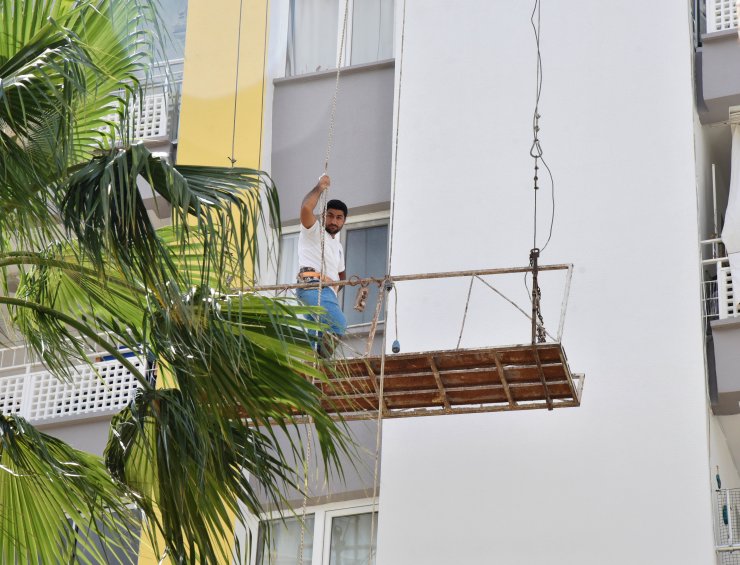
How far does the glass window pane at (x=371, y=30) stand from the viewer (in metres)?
18.1

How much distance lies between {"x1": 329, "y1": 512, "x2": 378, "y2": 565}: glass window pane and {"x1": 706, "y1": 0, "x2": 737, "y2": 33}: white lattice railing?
5.77 meters

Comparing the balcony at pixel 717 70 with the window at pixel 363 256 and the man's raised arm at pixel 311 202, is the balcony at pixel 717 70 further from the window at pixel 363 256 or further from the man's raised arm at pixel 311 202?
the man's raised arm at pixel 311 202

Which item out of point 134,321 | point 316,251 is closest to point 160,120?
point 316,251

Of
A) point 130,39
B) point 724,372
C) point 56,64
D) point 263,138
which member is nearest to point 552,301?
point 724,372

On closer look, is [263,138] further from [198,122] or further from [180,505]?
[180,505]

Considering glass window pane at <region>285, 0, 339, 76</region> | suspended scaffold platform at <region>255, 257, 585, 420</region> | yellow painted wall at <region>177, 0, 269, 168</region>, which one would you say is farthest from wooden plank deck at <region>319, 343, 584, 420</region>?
glass window pane at <region>285, 0, 339, 76</region>

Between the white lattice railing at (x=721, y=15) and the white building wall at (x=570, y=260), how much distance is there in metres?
0.62

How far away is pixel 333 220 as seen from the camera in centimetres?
1405

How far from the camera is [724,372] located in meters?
14.8

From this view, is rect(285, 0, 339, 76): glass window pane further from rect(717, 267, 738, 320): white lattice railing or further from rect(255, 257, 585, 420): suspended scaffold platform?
rect(255, 257, 585, 420): suspended scaffold platform

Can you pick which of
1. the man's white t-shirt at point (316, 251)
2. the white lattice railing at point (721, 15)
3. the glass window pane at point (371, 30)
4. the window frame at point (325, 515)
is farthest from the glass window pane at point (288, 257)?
the white lattice railing at point (721, 15)

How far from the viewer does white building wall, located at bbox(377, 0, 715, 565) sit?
562 inches

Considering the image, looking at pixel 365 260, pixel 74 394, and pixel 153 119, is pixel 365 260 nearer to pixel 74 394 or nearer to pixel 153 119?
pixel 153 119

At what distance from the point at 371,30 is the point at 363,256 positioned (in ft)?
9.11
